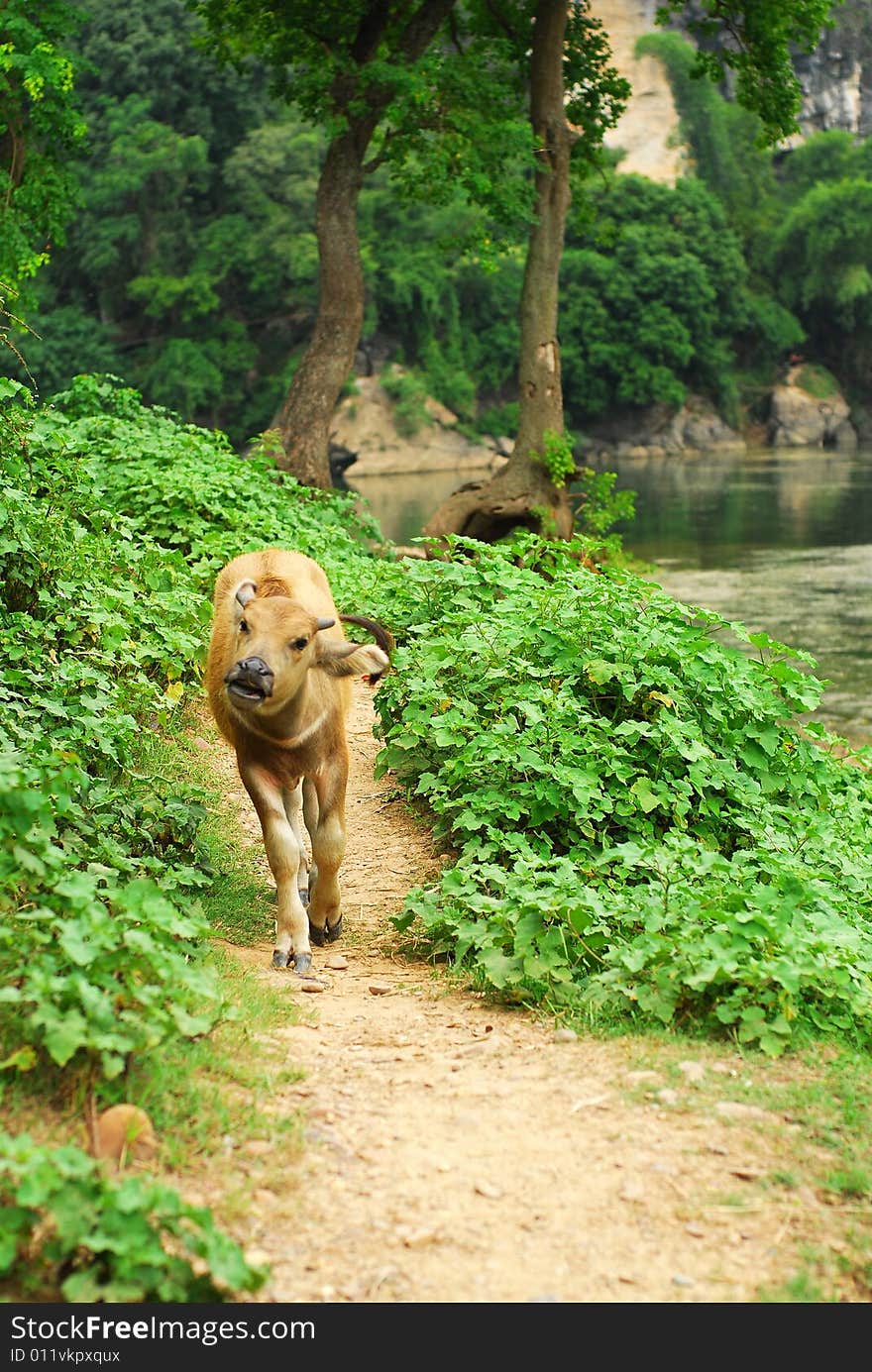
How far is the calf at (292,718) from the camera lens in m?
5.49

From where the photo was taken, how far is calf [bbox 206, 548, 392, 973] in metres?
5.49

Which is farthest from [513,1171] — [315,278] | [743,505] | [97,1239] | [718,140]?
[718,140]

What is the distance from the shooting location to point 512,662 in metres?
7.03

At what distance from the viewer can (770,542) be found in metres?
26.7

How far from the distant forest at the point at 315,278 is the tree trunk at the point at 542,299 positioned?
21.7 m

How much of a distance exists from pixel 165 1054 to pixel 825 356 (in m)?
69.1

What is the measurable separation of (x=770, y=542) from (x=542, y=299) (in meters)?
10.7

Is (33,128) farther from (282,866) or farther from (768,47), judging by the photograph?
(282,866)

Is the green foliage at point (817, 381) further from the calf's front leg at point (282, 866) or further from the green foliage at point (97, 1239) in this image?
the green foliage at point (97, 1239)

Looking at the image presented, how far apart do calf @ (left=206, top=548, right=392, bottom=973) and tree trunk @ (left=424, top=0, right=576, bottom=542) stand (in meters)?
10.6

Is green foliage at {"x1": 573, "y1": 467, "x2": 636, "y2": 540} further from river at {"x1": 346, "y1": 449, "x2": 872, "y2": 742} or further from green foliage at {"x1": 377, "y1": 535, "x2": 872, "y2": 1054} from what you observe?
green foliage at {"x1": 377, "y1": 535, "x2": 872, "y2": 1054}

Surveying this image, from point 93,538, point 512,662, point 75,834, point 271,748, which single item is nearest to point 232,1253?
point 75,834

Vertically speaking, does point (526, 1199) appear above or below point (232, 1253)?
below
